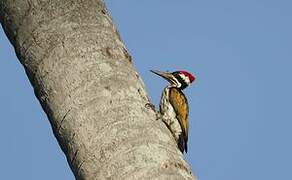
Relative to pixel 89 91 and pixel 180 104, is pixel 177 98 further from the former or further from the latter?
pixel 89 91

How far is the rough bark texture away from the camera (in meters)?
2.24

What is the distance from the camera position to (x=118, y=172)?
84.7 inches

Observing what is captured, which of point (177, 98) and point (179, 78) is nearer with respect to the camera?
point (177, 98)

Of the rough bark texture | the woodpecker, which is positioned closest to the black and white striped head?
the woodpecker

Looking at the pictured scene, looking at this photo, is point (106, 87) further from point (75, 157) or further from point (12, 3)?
point (12, 3)

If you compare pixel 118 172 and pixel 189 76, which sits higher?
pixel 189 76

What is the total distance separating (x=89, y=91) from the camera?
2.42m

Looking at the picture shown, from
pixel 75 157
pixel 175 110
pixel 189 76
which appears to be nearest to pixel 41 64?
pixel 75 157

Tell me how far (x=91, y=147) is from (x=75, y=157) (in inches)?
3.8

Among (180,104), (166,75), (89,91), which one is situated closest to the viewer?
(89,91)

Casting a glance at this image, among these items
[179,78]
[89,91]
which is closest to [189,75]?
[179,78]

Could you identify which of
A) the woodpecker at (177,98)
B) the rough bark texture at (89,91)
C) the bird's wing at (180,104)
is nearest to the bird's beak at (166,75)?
the woodpecker at (177,98)

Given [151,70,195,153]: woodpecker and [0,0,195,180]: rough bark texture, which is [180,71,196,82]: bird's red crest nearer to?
[151,70,195,153]: woodpecker

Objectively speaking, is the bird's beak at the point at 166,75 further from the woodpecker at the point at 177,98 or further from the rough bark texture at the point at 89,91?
the rough bark texture at the point at 89,91
